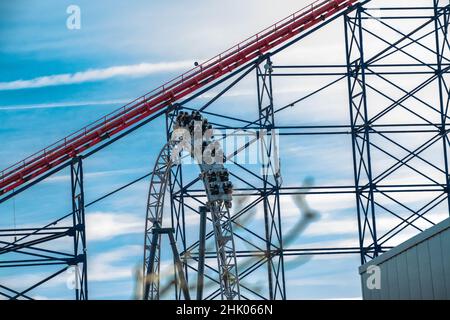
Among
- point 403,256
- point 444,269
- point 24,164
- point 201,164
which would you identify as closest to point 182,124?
point 201,164

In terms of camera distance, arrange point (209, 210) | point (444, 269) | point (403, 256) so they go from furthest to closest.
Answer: point (209, 210) → point (403, 256) → point (444, 269)

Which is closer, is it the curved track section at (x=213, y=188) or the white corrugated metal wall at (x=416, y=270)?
the white corrugated metal wall at (x=416, y=270)

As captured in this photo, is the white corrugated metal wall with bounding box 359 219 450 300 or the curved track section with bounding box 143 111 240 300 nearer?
the white corrugated metal wall with bounding box 359 219 450 300

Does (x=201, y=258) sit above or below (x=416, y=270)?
above

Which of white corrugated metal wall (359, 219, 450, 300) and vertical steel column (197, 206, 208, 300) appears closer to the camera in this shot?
white corrugated metal wall (359, 219, 450, 300)

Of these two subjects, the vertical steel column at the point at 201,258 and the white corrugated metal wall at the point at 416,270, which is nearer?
the white corrugated metal wall at the point at 416,270

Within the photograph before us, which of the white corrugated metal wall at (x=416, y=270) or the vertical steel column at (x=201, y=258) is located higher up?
the vertical steel column at (x=201, y=258)

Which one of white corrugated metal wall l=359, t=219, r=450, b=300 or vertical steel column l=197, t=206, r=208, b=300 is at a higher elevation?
vertical steel column l=197, t=206, r=208, b=300

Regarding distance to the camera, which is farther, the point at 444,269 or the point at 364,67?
the point at 364,67

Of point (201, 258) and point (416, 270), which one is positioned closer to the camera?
point (416, 270)
